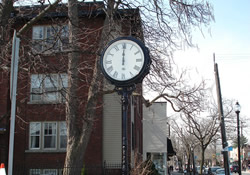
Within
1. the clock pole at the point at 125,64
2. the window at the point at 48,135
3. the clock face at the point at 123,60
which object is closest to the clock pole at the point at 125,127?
the clock pole at the point at 125,64

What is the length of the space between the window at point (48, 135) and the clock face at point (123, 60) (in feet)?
50.4

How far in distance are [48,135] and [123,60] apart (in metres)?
16.0

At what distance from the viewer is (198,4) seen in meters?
10.5

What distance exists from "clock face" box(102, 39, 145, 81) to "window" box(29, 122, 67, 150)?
1537 cm

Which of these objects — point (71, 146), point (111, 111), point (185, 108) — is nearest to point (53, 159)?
point (111, 111)

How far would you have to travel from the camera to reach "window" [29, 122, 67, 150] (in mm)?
20391

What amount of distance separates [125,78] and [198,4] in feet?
19.5

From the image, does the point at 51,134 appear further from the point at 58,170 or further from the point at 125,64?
the point at 125,64

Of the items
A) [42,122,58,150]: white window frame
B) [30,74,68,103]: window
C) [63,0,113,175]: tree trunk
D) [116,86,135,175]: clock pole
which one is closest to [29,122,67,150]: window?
[42,122,58,150]: white window frame

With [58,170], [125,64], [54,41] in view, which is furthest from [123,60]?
[58,170]

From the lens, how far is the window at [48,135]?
66.9ft

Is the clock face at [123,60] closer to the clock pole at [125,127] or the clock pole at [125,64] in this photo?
the clock pole at [125,64]

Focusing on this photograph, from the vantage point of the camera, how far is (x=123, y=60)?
5.62m

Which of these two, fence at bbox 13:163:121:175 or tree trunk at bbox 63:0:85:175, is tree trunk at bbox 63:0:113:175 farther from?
fence at bbox 13:163:121:175
